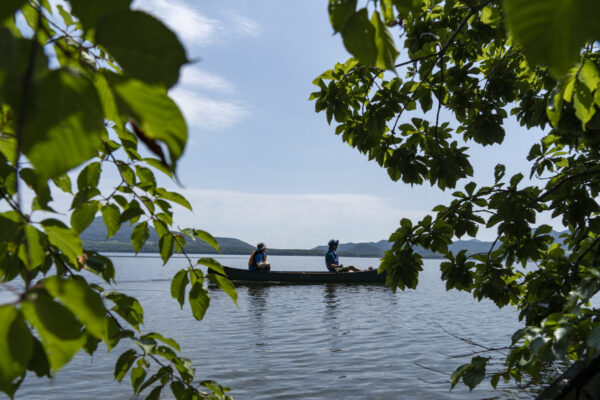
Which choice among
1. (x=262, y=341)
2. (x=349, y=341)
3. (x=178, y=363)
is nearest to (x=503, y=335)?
(x=349, y=341)

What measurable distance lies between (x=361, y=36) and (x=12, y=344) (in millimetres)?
743

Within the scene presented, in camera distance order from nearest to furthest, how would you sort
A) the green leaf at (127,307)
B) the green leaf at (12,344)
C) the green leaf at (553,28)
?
the green leaf at (553,28), the green leaf at (12,344), the green leaf at (127,307)

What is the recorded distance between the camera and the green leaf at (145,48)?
1.56 ft

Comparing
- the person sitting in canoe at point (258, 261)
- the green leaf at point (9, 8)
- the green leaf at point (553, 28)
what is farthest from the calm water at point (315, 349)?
the person sitting in canoe at point (258, 261)

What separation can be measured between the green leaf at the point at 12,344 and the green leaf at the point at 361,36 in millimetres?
688

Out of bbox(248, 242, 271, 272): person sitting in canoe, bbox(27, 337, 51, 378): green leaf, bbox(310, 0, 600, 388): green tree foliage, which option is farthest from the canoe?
bbox(27, 337, 51, 378): green leaf

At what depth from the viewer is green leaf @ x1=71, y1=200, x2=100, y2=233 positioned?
1.57 meters

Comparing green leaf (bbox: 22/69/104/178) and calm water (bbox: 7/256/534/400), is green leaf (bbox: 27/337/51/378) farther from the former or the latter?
calm water (bbox: 7/256/534/400)

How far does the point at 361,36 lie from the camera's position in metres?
0.79

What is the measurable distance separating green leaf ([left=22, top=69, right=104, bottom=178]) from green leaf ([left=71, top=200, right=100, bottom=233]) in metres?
1.26

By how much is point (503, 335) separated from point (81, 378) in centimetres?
1501

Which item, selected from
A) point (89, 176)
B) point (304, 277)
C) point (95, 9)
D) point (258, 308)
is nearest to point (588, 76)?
point (95, 9)

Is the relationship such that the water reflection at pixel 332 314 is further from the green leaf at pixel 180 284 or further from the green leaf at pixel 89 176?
the green leaf at pixel 89 176

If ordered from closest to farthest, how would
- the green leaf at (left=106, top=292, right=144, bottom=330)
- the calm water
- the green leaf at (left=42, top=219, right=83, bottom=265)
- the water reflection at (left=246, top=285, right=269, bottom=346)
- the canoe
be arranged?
the green leaf at (left=42, top=219, right=83, bottom=265) → the green leaf at (left=106, top=292, right=144, bottom=330) → the calm water → the water reflection at (left=246, top=285, right=269, bottom=346) → the canoe
